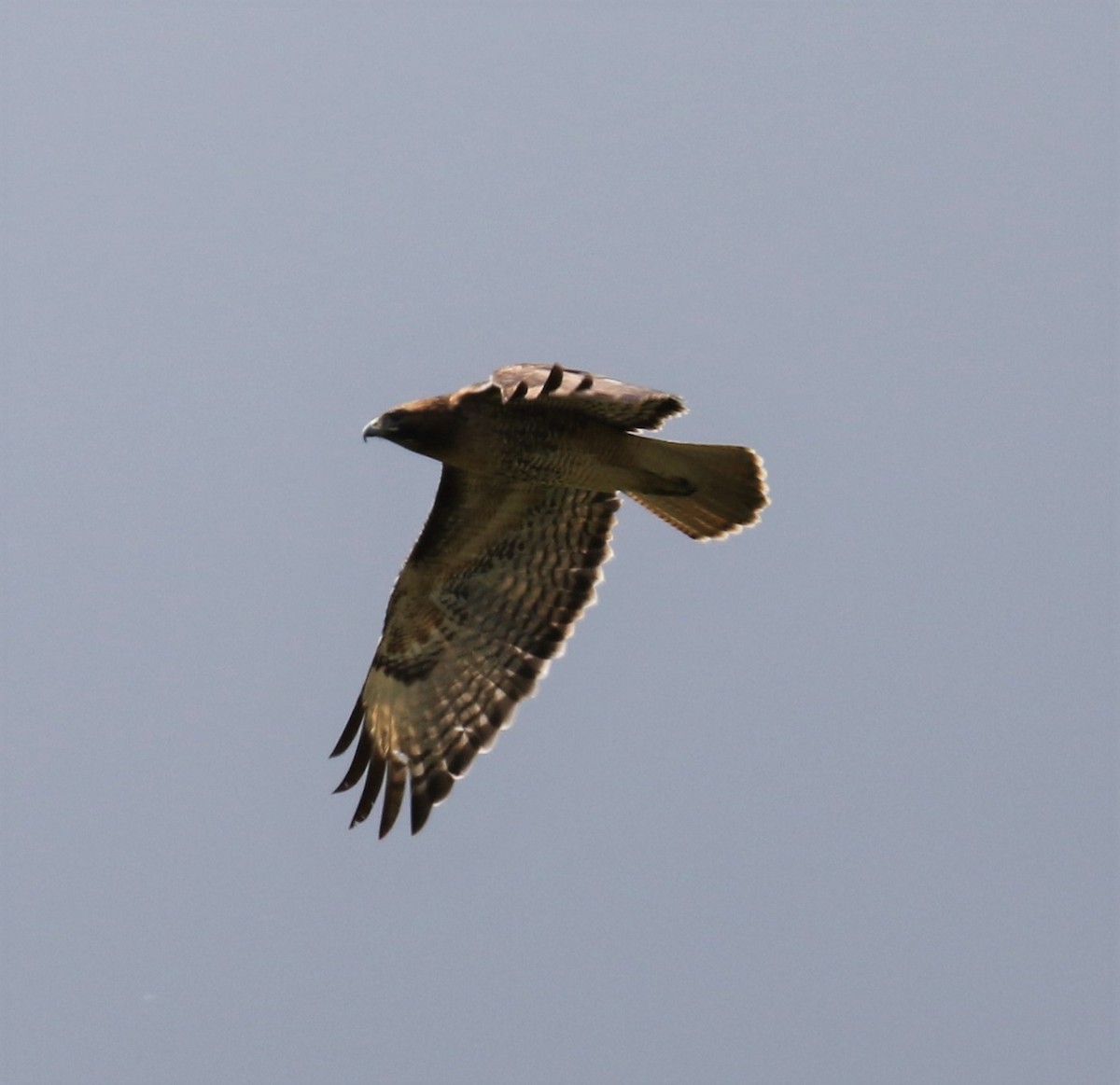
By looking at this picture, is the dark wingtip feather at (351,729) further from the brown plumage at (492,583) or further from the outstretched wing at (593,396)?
the outstretched wing at (593,396)

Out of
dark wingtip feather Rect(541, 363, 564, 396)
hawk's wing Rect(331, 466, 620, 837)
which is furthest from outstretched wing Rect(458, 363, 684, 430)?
hawk's wing Rect(331, 466, 620, 837)

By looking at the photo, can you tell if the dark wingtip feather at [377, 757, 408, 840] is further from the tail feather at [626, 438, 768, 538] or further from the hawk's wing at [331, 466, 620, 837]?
the tail feather at [626, 438, 768, 538]

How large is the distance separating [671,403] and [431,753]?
8.80 ft

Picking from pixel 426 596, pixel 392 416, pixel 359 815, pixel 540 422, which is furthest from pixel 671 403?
pixel 359 815

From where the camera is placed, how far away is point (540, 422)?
920 cm

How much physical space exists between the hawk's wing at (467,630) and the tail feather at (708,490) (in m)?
0.56

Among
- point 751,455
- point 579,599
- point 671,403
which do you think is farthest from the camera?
point 579,599

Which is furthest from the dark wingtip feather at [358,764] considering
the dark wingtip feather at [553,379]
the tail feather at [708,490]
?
the dark wingtip feather at [553,379]

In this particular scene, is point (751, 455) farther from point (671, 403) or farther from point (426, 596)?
point (426, 596)

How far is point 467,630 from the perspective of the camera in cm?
1058

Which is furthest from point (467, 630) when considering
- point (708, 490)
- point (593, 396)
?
point (593, 396)

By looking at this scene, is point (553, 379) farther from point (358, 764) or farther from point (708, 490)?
point (358, 764)

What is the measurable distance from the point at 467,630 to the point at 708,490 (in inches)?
64.9

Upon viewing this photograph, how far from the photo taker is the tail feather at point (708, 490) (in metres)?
9.54
